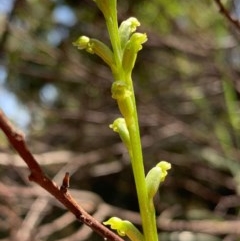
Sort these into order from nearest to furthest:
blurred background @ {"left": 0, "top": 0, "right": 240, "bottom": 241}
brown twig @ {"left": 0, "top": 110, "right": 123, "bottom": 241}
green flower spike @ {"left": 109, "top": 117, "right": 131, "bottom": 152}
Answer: brown twig @ {"left": 0, "top": 110, "right": 123, "bottom": 241}, green flower spike @ {"left": 109, "top": 117, "right": 131, "bottom": 152}, blurred background @ {"left": 0, "top": 0, "right": 240, "bottom": 241}

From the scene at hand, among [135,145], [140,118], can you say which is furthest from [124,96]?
[140,118]

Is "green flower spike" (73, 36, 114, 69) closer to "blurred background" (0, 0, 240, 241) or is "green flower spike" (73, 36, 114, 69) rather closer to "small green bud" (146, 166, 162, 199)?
"small green bud" (146, 166, 162, 199)

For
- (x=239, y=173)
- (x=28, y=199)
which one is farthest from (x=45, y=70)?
(x=239, y=173)

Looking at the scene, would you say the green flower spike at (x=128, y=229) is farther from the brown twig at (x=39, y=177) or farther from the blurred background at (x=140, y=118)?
the blurred background at (x=140, y=118)

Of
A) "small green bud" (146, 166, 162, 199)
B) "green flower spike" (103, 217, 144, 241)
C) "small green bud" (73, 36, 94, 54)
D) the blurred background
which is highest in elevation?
the blurred background

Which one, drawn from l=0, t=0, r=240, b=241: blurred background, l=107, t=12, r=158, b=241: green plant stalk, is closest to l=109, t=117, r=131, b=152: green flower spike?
l=107, t=12, r=158, b=241: green plant stalk

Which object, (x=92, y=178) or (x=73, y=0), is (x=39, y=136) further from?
(x=73, y=0)

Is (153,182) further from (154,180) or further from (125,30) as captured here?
(125,30)
